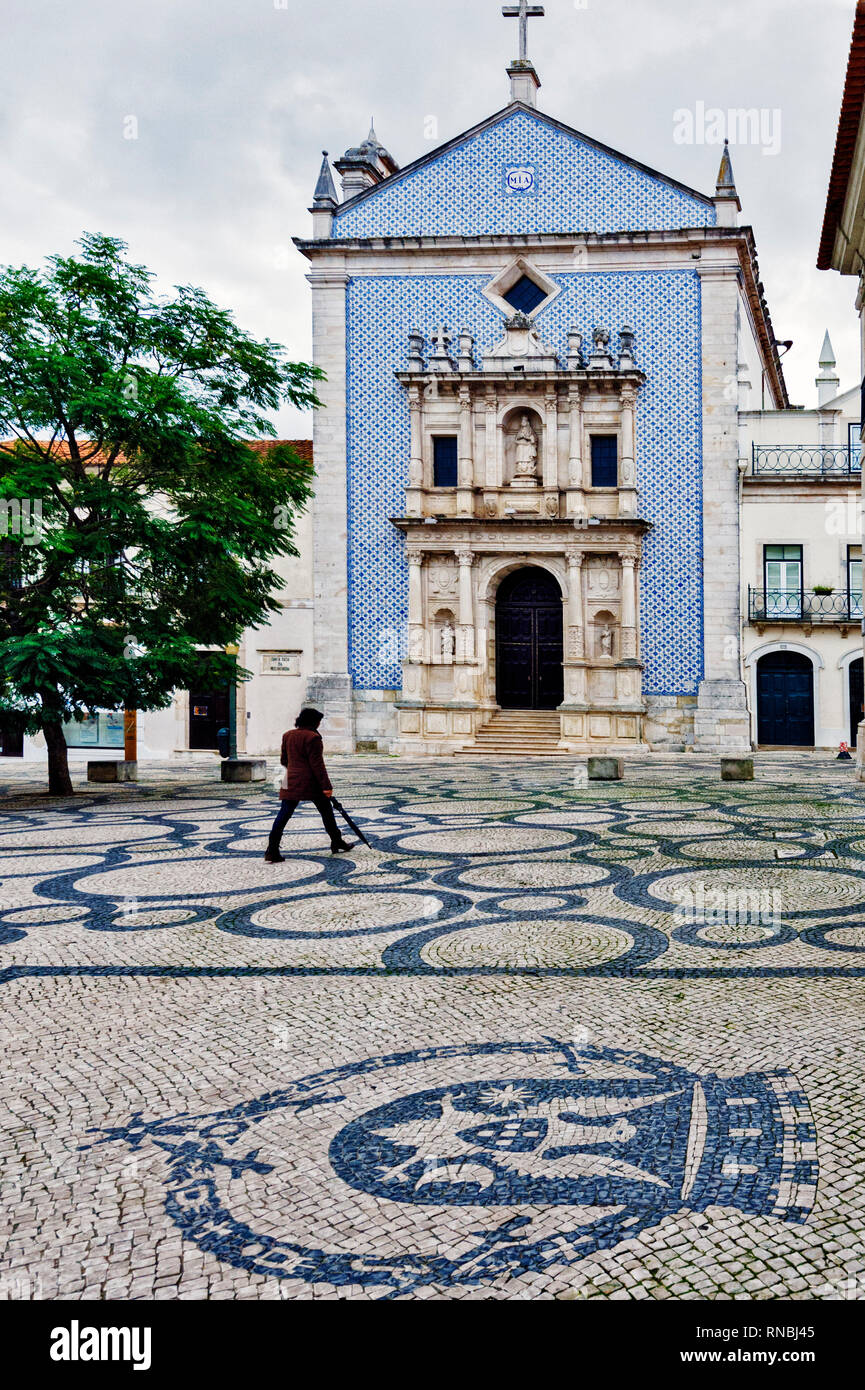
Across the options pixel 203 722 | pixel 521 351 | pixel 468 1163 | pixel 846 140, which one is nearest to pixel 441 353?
pixel 521 351

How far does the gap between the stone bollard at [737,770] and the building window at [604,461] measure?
969 centimetres

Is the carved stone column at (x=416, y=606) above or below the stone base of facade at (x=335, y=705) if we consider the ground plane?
above

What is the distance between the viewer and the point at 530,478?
22.2 meters

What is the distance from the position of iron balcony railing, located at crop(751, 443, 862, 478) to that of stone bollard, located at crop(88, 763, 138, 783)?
54.4 feet

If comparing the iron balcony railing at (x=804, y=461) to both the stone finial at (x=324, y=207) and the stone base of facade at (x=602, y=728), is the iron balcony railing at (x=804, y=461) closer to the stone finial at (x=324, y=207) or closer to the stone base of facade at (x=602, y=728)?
the stone base of facade at (x=602, y=728)

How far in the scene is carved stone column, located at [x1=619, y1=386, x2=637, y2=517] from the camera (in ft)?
71.3

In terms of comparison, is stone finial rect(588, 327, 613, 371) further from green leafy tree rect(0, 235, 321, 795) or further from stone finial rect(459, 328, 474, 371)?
green leafy tree rect(0, 235, 321, 795)

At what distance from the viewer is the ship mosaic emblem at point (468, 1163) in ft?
7.34

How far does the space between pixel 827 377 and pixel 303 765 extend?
89.9 ft

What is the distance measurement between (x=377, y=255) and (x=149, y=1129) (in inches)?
903

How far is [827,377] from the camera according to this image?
2975cm

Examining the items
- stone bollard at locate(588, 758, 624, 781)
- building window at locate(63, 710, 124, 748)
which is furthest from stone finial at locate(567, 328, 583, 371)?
building window at locate(63, 710, 124, 748)

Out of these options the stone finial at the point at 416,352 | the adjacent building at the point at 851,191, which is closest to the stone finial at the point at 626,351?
the stone finial at the point at 416,352
